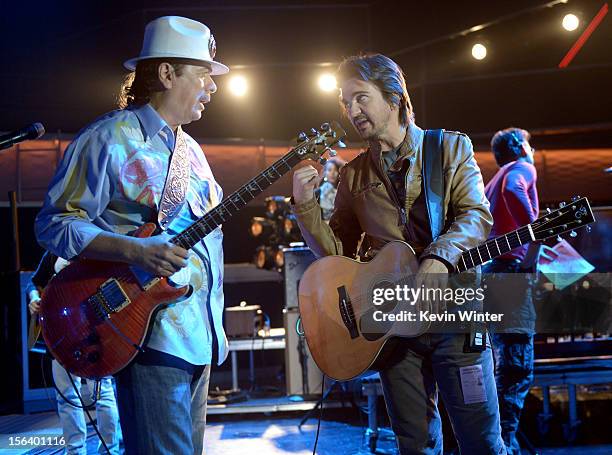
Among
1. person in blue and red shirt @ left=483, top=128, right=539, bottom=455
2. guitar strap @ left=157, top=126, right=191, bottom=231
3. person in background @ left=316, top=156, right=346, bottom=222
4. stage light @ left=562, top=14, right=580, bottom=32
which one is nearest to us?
guitar strap @ left=157, top=126, right=191, bottom=231

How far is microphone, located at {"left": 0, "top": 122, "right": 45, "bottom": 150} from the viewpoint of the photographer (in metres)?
3.27

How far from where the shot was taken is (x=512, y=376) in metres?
5.34

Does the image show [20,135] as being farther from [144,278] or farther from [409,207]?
[409,207]

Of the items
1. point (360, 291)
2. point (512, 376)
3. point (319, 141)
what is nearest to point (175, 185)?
point (319, 141)

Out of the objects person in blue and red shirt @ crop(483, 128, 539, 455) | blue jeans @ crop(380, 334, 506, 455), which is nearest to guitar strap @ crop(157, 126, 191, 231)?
blue jeans @ crop(380, 334, 506, 455)

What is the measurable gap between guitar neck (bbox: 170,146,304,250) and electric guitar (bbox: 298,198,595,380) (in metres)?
0.50

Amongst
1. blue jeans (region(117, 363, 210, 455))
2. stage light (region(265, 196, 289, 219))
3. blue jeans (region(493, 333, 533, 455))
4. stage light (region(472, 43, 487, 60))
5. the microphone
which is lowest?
blue jeans (region(493, 333, 533, 455))

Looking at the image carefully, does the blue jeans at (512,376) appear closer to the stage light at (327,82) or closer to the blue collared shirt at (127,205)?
the blue collared shirt at (127,205)

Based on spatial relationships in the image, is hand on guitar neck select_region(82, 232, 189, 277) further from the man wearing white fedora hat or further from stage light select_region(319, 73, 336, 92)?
stage light select_region(319, 73, 336, 92)

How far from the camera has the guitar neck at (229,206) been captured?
264 cm

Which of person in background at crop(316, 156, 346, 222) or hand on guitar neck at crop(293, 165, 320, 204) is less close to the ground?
person in background at crop(316, 156, 346, 222)

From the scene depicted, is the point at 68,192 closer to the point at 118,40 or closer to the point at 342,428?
the point at 342,428

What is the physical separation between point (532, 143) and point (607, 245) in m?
5.81

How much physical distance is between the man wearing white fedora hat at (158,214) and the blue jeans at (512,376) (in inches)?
126
